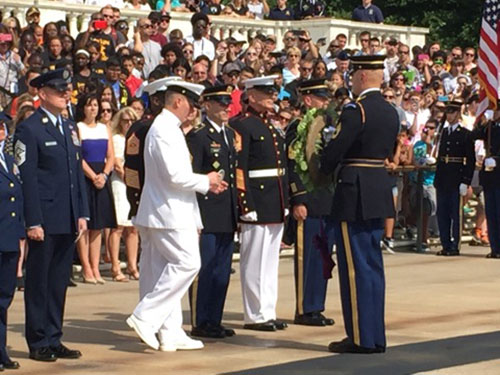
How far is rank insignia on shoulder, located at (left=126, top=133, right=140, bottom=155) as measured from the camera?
41.9ft

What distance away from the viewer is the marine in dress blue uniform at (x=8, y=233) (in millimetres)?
11438

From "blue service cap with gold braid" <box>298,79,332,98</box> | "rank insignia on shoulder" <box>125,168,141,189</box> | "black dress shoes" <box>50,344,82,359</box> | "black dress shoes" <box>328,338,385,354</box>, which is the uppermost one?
"blue service cap with gold braid" <box>298,79,332,98</box>

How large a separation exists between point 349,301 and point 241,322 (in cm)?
215

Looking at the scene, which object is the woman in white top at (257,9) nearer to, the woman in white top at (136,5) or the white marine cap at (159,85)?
the woman in white top at (136,5)

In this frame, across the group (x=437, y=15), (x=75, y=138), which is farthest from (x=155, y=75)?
(x=437, y=15)

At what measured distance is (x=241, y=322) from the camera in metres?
14.2

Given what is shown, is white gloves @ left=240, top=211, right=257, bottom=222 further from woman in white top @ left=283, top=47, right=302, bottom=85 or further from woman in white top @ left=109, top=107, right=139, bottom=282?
woman in white top @ left=283, top=47, right=302, bottom=85

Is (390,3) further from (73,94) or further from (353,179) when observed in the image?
(353,179)

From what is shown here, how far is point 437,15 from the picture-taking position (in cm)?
4759

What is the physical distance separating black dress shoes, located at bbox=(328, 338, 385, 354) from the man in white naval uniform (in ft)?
4.02

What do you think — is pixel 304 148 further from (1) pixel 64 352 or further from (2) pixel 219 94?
(1) pixel 64 352

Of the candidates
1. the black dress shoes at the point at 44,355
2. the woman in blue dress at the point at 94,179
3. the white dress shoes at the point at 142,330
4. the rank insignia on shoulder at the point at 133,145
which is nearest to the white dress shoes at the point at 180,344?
the white dress shoes at the point at 142,330

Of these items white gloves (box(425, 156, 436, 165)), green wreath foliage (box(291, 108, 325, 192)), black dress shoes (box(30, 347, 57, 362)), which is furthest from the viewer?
white gloves (box(425, 156, 436, 165))

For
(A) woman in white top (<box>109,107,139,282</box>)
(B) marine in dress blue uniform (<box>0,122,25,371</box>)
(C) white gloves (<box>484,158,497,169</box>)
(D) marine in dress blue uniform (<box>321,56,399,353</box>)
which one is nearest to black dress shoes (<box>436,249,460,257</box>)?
(C) white gloves (<box>484,158,497,169</box>)
